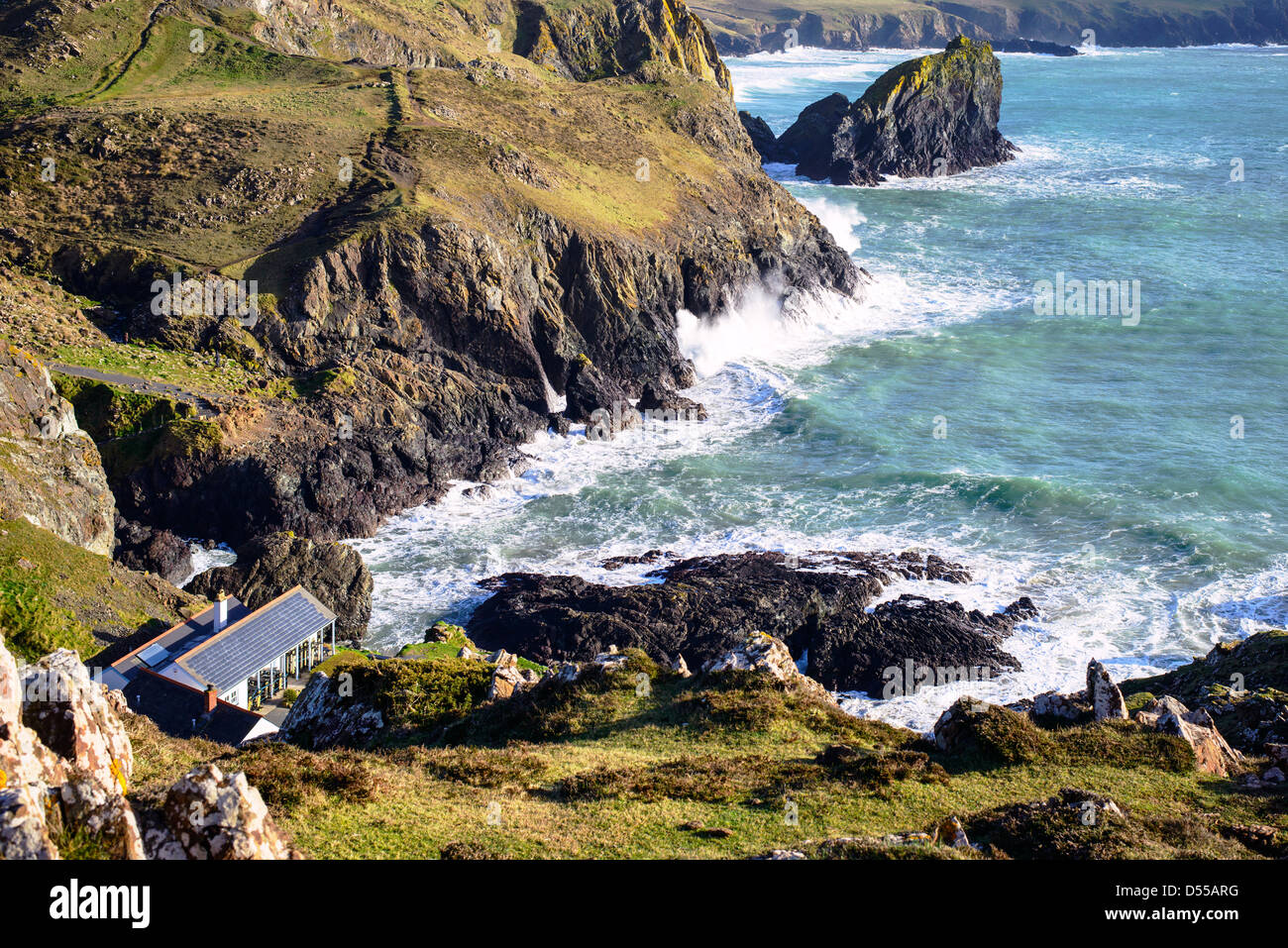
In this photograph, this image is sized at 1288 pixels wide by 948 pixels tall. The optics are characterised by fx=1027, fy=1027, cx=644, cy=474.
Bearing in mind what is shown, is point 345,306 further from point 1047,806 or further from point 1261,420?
point 1261,420

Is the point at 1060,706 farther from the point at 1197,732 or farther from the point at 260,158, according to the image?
the point at 260,158

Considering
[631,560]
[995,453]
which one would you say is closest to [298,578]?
[631,560]

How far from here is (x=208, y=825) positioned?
12344 millimetres

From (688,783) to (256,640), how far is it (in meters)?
16.0

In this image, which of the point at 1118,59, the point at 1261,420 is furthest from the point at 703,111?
the point at 1118,59

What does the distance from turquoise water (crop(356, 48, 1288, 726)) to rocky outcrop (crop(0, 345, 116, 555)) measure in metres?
10.1

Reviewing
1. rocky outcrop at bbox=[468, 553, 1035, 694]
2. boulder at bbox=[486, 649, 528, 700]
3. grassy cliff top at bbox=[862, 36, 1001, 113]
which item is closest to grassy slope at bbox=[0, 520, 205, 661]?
rocky outcrop at bbox=[468, 553, 1035, 694]

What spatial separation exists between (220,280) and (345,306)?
5564mm

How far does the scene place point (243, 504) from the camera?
4084cm

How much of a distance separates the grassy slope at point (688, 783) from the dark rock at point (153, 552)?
19.4m

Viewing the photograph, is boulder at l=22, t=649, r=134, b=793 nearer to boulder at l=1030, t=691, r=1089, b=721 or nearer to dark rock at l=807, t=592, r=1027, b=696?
boulder at l=1030, t=691, r=1089, b=721

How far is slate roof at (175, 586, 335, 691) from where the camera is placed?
27.3 meters

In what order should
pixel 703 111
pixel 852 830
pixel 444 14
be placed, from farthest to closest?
1. pixel 444 14
2. pixel 703 111
3. pixel 852 830

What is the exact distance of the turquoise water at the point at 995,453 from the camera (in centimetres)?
3838
